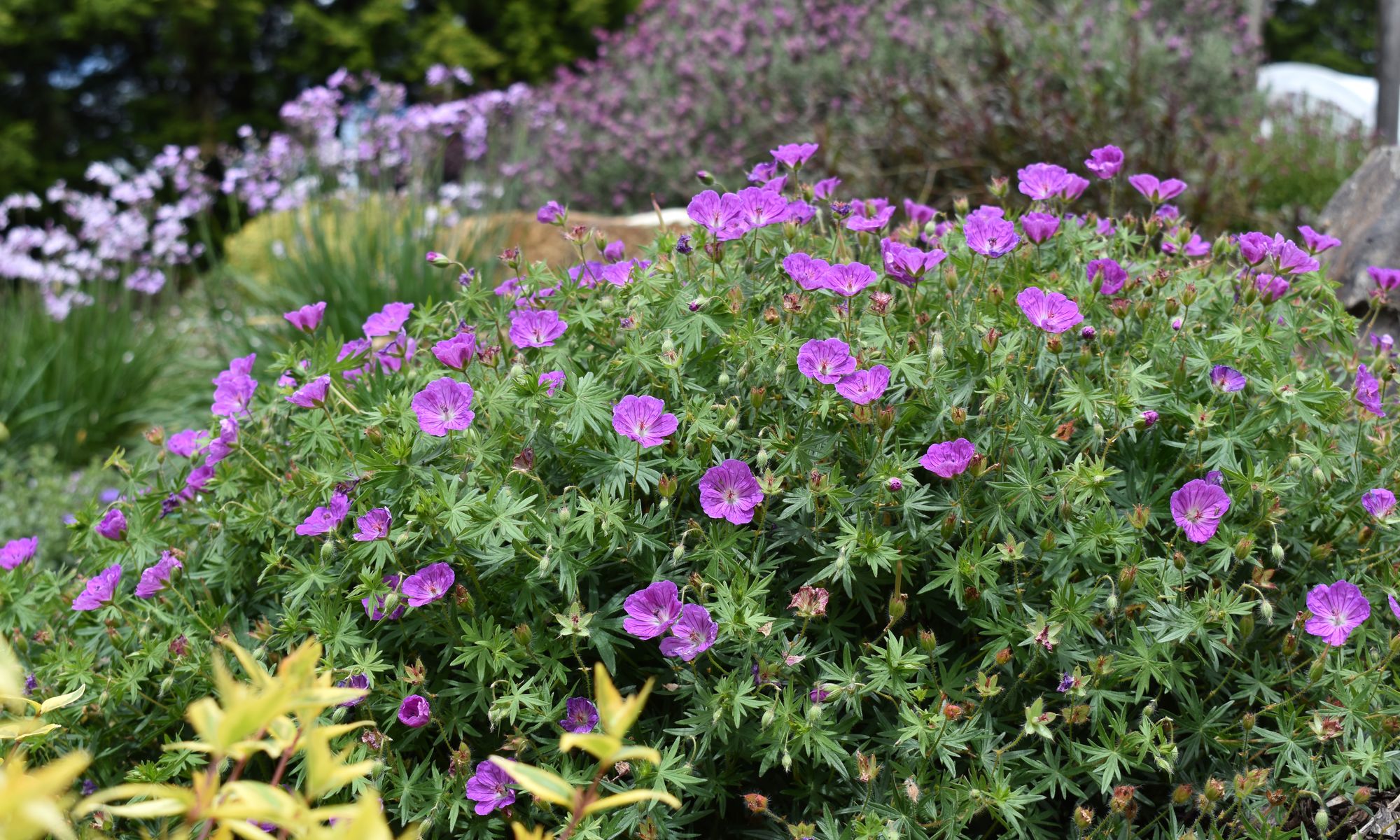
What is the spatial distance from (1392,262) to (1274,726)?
83.2 inches

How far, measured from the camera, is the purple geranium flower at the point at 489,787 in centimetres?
157

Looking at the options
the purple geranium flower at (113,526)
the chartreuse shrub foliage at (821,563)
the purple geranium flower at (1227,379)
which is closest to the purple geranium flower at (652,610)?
the chartreuse shrub foliage at (821,563)

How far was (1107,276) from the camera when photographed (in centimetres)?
194

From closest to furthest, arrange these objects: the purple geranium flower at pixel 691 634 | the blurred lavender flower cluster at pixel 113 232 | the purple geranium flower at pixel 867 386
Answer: the purple geranium flower at pixel 691 634 < the purple geranium flower at pixel 867 386 < the blurred lavender flower cluster at pixel 113 232

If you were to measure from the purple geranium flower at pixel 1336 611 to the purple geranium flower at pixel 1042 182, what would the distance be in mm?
905

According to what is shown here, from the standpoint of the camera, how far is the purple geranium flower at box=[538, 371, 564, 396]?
1.77 metres

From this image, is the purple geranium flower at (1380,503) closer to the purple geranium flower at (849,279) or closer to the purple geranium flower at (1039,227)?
the purple geranium flower at (1039,227)

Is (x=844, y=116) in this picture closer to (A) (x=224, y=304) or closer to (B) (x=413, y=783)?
(A) (x=224, y=304)

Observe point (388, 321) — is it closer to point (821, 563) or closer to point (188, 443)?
point (188, 443)

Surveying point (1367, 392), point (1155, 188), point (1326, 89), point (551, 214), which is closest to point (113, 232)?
point (551, 214)

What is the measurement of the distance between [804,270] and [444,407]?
66 cm

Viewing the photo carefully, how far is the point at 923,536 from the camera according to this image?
5.47 feet

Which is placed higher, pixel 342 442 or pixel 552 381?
pixel 552 381

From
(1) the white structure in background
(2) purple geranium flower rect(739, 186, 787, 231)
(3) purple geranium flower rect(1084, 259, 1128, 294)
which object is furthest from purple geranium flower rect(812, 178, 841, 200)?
(1) the white structure in background
